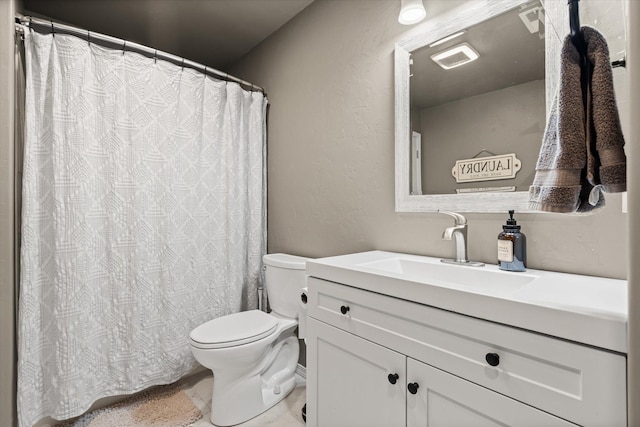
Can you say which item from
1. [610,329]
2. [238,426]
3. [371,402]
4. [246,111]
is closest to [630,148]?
[610,329]

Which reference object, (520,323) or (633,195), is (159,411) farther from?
(633,195)

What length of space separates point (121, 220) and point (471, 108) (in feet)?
6.03

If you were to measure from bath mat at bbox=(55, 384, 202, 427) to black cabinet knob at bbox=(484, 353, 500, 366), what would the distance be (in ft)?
5.06

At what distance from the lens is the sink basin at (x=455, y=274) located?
3.35ft

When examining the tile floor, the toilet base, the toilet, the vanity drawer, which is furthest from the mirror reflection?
the tile floor

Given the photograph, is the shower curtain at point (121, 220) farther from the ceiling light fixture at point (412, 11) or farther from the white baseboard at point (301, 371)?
the ceiling light fixture at point (412, 11)

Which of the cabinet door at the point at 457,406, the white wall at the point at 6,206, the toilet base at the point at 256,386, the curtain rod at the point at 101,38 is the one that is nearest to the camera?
the cabinet door at the point at 457,406

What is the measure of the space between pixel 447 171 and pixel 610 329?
89 cm

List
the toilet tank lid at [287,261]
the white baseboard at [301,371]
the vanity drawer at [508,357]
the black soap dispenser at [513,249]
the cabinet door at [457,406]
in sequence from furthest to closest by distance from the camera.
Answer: the white baseboard at [301,371] < the toilet tank lid at [287,261] < the black soap dispenser at [513,249] < the cabinet door at [457,406] < the vanity drawer at [508,357]

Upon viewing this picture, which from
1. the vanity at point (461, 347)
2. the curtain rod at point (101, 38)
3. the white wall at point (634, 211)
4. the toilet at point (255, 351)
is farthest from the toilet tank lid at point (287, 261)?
the white wall at point (634, 211)

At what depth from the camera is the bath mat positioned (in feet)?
5.28

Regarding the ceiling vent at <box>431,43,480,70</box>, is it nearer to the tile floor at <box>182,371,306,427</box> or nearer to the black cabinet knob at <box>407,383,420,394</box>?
the black cabinet knob at <box>407,383,420,394</box>

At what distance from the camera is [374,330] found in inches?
41.8

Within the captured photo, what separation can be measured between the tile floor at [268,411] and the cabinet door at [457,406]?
3.04ft
